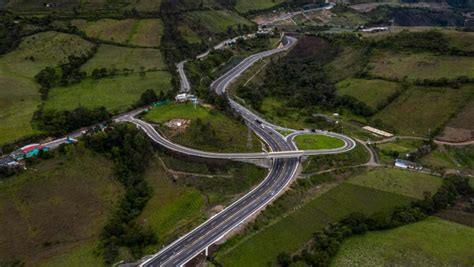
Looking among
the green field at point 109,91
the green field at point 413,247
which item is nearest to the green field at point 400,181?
the green field at point 413,247

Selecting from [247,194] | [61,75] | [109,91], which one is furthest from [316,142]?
[61,75]

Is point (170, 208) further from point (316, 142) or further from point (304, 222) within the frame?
point (316, 142)

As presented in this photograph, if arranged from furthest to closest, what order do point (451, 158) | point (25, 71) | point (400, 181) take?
point (25, 71) < point (451, 158) < point (400, 181)

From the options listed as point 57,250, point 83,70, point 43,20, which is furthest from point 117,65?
point 57,250

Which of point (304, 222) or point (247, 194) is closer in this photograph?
point (304, 222)

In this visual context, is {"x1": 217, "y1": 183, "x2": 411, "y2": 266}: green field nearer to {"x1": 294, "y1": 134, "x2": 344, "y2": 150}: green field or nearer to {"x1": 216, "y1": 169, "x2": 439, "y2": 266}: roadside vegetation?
{"x1": 216, "y1": 169, "x2": 439, "y2": 266}: roadside vegetation

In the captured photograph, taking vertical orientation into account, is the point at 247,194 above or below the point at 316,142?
below

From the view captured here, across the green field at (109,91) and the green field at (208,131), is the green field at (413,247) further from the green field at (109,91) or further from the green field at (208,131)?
the green field at (109,91)

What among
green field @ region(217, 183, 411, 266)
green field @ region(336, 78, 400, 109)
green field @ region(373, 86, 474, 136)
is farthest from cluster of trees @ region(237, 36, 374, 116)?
green field @ region(217, 183, 411, 266)

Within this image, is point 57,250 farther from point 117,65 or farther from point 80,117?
point 117,65
